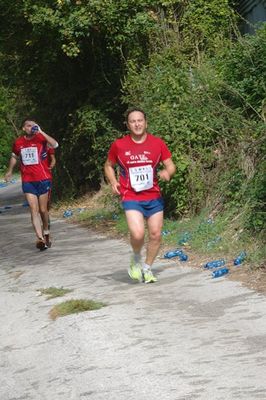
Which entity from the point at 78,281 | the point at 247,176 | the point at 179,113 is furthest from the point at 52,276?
the point at 179,113

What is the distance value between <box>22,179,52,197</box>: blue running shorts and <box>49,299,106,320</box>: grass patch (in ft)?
16.3

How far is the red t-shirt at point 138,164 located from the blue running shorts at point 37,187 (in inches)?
163

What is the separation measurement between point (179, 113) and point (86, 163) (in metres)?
7.02

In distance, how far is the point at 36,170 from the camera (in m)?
13.5

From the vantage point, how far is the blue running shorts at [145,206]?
9641mm

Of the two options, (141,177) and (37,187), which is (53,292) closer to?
A: (141,177)

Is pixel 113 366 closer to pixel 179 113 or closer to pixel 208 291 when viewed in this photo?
pixel 208 291

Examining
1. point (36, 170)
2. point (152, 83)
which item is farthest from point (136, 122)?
point (152, 83)

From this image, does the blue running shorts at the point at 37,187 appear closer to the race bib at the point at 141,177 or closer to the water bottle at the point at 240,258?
the race bib at the point at 141,177

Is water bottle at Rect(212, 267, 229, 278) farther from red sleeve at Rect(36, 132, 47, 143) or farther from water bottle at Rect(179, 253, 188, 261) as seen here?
red sleeve at Rect(36, 132, 47, 143)

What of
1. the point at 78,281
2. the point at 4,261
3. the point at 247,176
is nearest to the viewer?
the point at 78,281

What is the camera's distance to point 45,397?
6156 millimetres

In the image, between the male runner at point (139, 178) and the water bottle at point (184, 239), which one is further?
the water bottle at point (184, 239)

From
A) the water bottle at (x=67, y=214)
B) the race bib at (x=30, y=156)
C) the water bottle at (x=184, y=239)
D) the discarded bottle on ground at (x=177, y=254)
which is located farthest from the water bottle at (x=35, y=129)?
the water bottle at (x=67, y=214)
